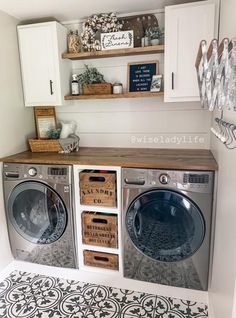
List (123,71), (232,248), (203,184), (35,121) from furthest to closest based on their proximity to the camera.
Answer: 1. (35,121)
2. (123,71)
3. (203,184)
4. (232,248)

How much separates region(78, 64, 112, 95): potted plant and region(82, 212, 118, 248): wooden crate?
1.06m

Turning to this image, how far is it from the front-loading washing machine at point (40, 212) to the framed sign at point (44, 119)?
53 centimetres

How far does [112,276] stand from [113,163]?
96 cm

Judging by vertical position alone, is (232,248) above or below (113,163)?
below

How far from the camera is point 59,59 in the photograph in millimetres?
2061

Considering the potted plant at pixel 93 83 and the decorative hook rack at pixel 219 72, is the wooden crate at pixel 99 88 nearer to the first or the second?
the potted plant at pixel 93 83

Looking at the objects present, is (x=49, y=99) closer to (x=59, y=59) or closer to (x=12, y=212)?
(x=59, y=59)

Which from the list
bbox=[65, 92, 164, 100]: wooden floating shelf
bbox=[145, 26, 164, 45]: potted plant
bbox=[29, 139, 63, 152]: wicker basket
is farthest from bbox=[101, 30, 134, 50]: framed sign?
bbox=[29, 139, 63, 152]: wicker basket

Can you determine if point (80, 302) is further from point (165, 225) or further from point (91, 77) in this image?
point (91, 77)

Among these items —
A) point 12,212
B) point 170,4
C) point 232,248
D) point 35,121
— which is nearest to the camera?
point 232,248

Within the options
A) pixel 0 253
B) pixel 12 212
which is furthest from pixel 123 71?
pixel 0 253

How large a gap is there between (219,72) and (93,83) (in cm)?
149

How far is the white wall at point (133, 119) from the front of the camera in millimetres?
2119

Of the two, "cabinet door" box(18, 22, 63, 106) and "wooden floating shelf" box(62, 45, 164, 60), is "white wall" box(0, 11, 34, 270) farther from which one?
"wooden floating shelf" box(62, 45, 164, 60)
